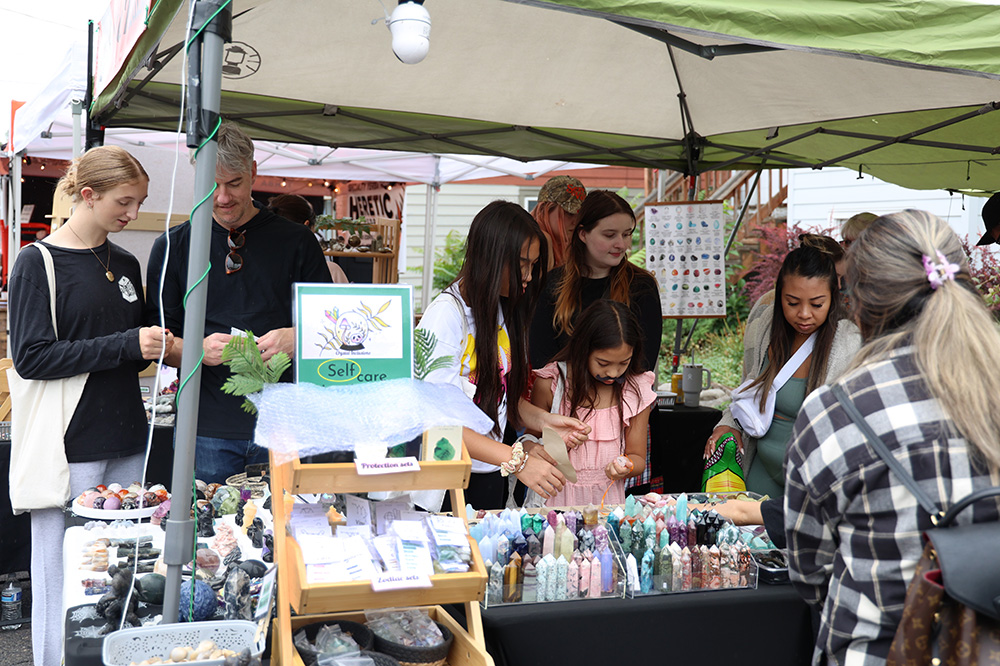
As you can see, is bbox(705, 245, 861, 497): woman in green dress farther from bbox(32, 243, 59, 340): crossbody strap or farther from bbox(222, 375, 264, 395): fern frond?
bbox(32, 243, 59, 340): crossbody strap

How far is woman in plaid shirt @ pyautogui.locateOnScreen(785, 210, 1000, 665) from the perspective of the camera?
1406 mm

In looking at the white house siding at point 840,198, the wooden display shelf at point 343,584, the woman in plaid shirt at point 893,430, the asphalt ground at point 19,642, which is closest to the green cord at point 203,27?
the wooden display shelf at point 343,584

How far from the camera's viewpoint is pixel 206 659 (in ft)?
5.17

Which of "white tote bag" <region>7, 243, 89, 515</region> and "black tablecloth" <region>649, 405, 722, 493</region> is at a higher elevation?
"white tote bag" <region>7, 243, 89, 515</region>

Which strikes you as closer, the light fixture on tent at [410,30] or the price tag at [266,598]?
the price tag at [266,598]

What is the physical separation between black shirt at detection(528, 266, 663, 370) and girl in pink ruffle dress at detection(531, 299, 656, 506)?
0.49 m

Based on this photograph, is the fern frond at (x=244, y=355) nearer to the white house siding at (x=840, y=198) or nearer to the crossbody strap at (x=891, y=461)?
the crossbody strap at (x=891, y=461)

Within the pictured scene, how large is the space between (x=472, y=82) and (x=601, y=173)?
428 inches

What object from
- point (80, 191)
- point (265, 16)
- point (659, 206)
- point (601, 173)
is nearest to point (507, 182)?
point (601, 173)

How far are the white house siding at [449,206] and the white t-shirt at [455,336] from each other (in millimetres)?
11622

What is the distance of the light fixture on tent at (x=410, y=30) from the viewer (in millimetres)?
1986

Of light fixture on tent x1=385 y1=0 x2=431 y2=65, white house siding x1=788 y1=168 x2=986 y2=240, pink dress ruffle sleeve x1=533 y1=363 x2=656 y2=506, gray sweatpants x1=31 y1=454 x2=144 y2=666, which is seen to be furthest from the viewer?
white house siding x1=788 y1=168 x2=986 y2=240

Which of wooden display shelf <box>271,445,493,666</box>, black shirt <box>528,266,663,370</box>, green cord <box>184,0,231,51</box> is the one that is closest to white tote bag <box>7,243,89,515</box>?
green cord <box>184,0,231,51</box>

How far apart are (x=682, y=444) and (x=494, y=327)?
2738mm
